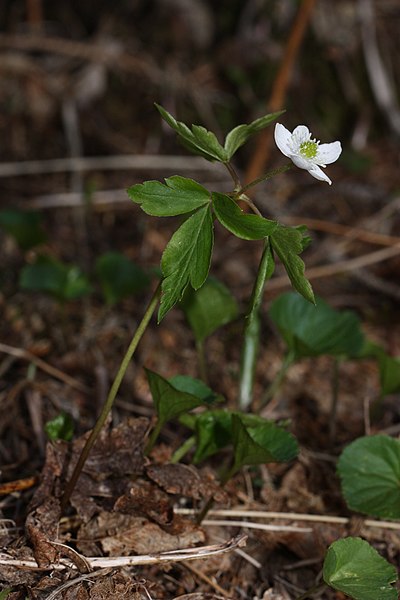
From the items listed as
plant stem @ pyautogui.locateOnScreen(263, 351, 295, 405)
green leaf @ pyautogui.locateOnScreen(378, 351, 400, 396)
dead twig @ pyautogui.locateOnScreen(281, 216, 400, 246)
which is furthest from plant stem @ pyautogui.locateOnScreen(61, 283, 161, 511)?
dead twig @ pyautogui.locateOnScreen(281, 216, 400, 246)

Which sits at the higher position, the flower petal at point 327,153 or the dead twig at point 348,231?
the flower petal at point 327,153

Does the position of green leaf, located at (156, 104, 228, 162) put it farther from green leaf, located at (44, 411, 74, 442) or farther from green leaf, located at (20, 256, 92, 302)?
green leaf, located at (20, 256, 92, 302)

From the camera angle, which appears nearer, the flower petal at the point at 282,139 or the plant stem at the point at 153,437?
the flower petal at the point at 282,139

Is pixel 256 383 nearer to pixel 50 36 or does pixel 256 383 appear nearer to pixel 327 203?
pixel 327 203

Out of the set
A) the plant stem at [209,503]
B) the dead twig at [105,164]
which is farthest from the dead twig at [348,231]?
the plant stem at [209,503]

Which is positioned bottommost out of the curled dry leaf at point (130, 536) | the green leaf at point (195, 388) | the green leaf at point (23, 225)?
the curled dry leaf at point (130, 536)

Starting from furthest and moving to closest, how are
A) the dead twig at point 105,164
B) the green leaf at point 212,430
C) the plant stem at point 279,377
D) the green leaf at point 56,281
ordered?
the dead twig at point 105,164
the green leaf at point 56,281
the plant stem at point 279,377
the green leaf at point 212,430

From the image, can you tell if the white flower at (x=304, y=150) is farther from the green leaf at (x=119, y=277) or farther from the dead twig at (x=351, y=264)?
the dead twig at (x=351, y=264)

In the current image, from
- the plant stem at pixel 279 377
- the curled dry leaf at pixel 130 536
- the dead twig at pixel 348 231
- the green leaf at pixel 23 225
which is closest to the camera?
the curled dry leaf at pixel 130 536
